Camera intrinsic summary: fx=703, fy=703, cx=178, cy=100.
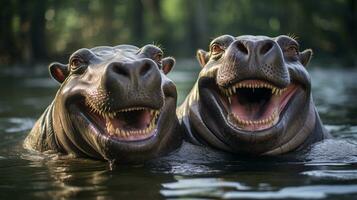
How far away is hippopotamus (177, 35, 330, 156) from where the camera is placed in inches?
229

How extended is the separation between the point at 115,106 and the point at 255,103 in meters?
1.50

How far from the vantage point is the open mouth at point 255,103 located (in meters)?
5.96

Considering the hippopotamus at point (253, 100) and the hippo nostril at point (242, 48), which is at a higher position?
the hippo nostril at point (242, 48)

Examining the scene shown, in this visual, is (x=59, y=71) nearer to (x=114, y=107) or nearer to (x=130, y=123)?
(x=130, y=123)

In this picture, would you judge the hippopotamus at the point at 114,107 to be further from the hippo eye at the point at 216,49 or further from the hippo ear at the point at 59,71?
the hippo eye at the point at 216,49

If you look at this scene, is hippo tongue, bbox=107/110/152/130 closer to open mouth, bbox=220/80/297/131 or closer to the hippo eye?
open mouth, bbox=220/80/297/131

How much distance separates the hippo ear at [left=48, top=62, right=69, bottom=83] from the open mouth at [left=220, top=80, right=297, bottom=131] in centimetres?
144

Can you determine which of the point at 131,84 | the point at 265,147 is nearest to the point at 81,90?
the point at 131,84

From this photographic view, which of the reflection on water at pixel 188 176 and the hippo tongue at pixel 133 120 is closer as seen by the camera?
the reflection on water at pixel 188 176

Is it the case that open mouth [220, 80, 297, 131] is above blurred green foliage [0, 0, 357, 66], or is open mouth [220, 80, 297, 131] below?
below

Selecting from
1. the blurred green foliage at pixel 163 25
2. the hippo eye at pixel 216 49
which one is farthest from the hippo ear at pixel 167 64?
the blurred green foliage at pixel 163 25

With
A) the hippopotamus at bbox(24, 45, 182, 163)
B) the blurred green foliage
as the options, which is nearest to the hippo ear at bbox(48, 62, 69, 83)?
the hippopotamus at bbox(24, 45, 182, 163)

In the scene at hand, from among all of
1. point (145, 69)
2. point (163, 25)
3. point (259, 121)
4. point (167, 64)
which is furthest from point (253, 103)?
point (163, 25)

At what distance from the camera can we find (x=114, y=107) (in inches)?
209
